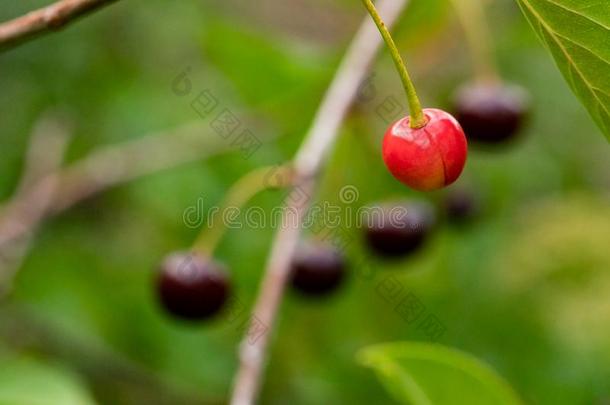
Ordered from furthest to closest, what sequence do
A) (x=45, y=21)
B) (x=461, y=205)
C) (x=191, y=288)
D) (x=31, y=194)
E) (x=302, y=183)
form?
(x=461, y=205) → (x=31, y=194) → (x=191, y=288) → (x=302, y=183) → (x=45, y=21)

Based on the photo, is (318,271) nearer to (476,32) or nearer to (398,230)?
(398,230)

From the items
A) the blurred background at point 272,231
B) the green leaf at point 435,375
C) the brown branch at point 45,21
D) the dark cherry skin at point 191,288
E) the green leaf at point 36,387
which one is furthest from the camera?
the blurred background at point 272,231

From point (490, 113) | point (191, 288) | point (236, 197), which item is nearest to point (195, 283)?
point (191, 288)

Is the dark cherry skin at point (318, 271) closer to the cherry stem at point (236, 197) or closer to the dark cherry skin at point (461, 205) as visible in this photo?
the cherry stem at point (236, 197)

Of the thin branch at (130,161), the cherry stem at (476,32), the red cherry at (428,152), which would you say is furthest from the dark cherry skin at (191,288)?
the red cherry at (428,152)

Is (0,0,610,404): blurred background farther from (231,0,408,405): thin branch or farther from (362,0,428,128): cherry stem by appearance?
(362,0,428,128): cherry stem

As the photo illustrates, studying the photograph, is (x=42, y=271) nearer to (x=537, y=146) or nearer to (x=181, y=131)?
(x=181, y=131)

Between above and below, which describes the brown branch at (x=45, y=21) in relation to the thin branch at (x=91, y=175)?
above
